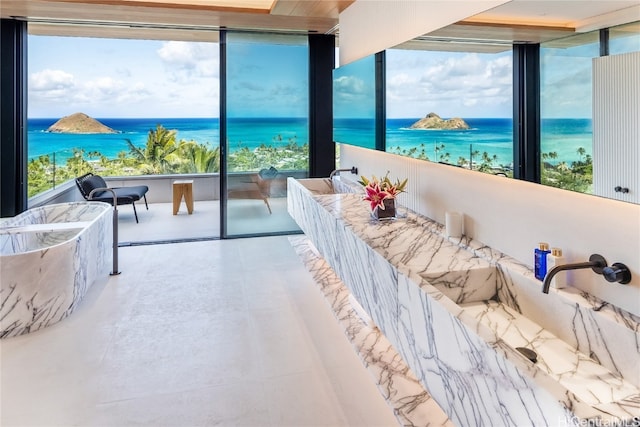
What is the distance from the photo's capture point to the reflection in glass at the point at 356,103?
3518 millimetres

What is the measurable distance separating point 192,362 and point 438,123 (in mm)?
2072

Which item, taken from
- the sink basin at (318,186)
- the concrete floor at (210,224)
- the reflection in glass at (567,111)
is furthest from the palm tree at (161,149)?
the reflection in glass at (567,111)

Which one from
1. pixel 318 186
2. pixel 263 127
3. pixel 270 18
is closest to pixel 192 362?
pixel 318 186

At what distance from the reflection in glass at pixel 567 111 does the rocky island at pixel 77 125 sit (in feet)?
46.7

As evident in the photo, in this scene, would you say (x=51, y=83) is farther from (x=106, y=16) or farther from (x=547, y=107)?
A: (x=547, y=107)

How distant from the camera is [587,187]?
59.0 inches

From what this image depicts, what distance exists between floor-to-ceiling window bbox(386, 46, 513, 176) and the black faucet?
23.1 inches

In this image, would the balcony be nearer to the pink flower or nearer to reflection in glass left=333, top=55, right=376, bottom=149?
reflection in glass left=333, top=55, right=376, bottom=149

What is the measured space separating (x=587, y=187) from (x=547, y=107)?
37 centimetres

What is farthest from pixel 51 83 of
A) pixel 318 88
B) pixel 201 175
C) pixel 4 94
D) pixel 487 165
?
pixel 487 165

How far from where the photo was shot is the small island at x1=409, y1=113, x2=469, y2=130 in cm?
230

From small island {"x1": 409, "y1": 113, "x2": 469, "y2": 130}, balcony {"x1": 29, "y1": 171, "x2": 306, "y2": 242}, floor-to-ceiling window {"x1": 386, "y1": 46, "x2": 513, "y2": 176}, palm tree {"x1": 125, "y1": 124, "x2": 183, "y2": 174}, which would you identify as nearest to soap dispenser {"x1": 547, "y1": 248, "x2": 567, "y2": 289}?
floor-to-ceiling window {"x1": 386, "y1": 46, "x2": 513, "y2": 176}

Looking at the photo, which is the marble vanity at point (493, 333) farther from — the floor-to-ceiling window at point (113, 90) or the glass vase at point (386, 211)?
the floor-to-ceiling window at point (113, 90)

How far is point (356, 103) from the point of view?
3.89 meters
